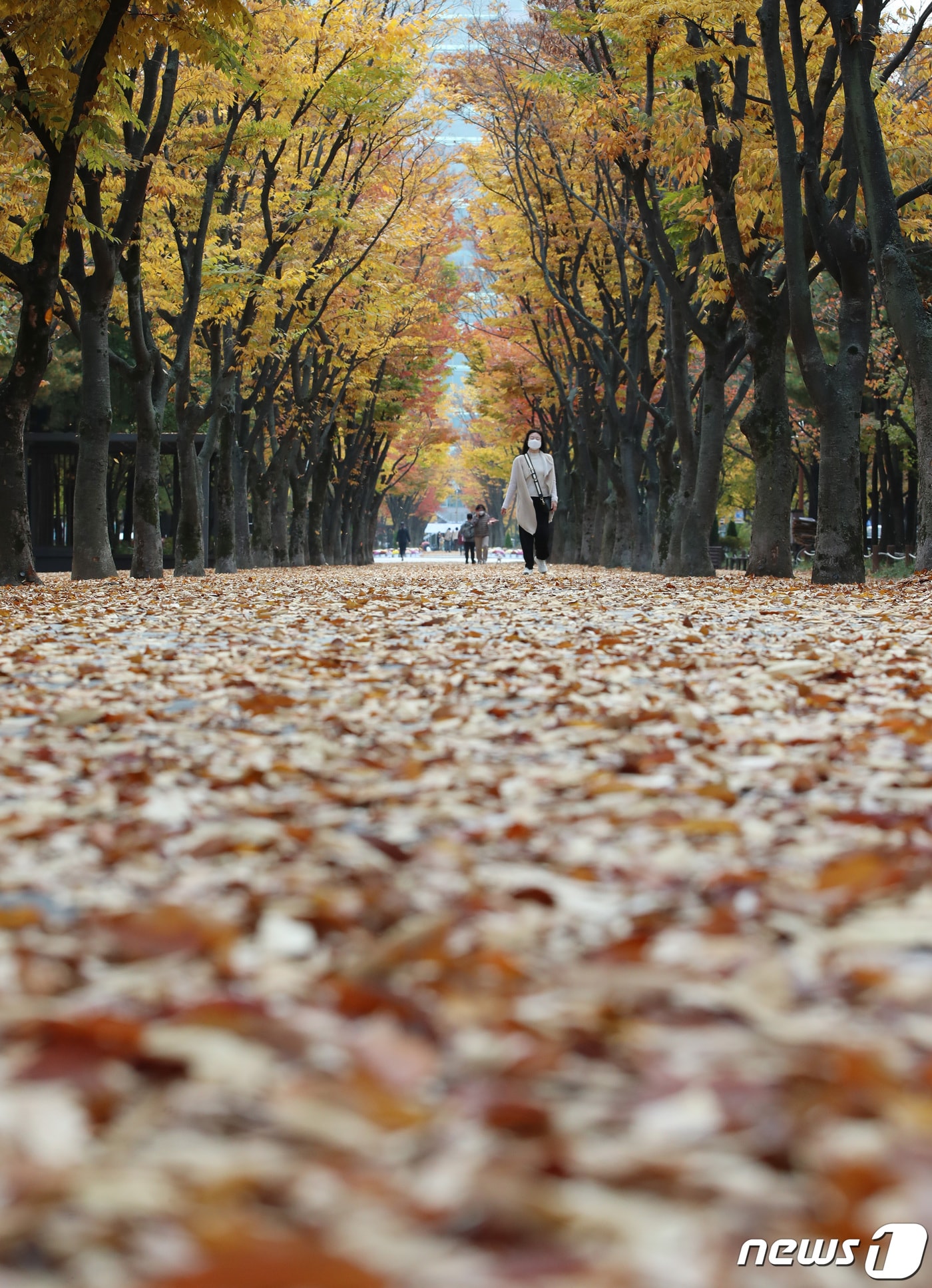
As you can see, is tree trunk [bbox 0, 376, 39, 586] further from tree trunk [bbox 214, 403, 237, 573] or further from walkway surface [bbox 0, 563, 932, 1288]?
tree trunk [bbox 214, 403, 237, 573]

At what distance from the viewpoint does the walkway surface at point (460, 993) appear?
146cm

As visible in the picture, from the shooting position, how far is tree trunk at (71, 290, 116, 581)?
604 inches

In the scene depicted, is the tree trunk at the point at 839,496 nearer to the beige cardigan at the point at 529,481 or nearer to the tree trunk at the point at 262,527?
the beige cardigan at the point at 529,481

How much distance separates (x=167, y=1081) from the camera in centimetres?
181

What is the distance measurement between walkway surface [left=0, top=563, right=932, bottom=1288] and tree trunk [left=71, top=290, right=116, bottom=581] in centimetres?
A: 1104

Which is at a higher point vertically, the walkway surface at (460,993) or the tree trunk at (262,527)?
the tree trunk at (262,527)

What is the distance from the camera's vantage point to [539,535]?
18.2 metres

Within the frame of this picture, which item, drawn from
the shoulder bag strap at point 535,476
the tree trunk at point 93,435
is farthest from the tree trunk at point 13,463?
the shoulder bag strap at point 535,476

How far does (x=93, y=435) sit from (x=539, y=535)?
6298mm

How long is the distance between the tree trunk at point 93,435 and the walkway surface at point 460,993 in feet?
36.2

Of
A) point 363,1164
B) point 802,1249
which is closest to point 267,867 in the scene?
point 363,1164

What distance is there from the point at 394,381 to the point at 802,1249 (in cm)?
3476

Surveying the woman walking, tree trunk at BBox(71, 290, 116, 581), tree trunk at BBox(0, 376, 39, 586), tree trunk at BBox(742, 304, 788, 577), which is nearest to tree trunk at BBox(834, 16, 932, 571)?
tree trunk at BBox(742, 304, 788, 577)

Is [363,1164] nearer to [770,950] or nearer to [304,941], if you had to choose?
[304,941]
